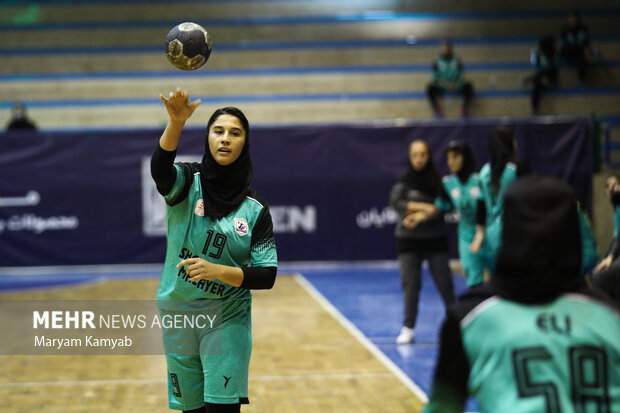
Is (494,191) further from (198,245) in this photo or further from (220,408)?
(220,408)

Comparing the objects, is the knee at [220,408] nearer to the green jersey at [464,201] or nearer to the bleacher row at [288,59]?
the green jersey at [464,201]

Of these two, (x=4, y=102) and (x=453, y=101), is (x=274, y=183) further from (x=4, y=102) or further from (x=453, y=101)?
(x=4, y=102)

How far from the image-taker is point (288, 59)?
Result: 20.5 meters

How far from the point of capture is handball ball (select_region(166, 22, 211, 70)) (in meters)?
4.46

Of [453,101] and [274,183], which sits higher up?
[453,101]

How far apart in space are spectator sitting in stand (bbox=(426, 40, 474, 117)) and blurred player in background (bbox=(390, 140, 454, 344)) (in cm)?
1126

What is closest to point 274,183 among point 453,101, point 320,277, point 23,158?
point 320,277

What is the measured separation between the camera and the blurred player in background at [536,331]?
2131 mm

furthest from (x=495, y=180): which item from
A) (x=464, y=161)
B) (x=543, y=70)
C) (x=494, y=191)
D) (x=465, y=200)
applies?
(x=543, y=70)

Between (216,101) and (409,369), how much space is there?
1397 centimetres

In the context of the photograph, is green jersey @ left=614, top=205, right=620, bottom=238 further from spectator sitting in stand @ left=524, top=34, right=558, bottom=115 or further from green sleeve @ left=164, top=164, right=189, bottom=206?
spectator sitting in stand @ left=524, top=34, right=558, bottom=115

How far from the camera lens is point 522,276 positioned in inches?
85.0

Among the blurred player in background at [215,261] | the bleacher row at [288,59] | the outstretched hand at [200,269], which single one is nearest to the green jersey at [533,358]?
the outstretched hand at [200,269]

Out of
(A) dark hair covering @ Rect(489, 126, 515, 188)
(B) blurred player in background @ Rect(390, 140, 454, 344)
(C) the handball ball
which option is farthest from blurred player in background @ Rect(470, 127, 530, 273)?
(C) the handball ball
